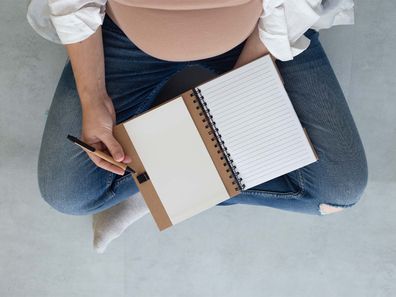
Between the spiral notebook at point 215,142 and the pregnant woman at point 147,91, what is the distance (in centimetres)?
4

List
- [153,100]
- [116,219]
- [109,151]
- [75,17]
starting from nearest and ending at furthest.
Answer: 1. [75,17]
2. [109,151]
3. [153,100]
4. [116,219]

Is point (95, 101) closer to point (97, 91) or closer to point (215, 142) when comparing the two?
point (97, 91)

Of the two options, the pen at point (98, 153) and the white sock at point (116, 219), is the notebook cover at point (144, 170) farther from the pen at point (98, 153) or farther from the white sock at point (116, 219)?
the white sock at point (116, 219)

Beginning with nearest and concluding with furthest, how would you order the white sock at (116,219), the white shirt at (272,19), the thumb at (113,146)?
the white shirt at (272,19), the thumb at (113,146), the white sock at (116,219)

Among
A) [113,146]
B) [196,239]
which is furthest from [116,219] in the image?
[113,146]

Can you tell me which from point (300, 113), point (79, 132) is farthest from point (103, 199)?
point (300, 113)

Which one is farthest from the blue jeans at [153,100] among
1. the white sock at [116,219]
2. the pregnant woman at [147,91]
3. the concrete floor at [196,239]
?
the concrete floor at [196,239]

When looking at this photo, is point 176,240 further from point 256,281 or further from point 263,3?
point 263,3

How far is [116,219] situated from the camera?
0.96 m

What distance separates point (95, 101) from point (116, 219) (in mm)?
312

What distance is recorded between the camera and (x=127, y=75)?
0.79m

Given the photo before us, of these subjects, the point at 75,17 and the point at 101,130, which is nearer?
the point at 75,17

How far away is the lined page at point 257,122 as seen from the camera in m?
0.72

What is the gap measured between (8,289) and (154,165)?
558 mm
